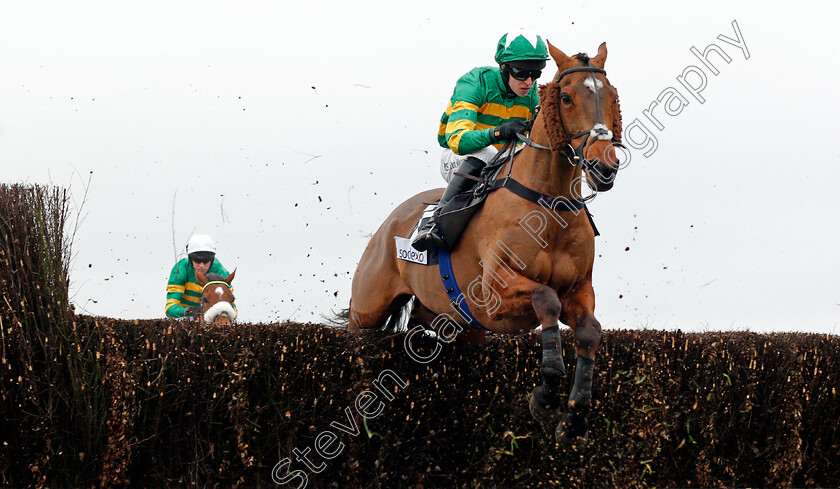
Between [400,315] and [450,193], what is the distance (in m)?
1.51

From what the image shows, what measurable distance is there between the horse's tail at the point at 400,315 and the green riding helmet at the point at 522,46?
7.38 ft

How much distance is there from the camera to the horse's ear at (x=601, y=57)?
18.0 feet

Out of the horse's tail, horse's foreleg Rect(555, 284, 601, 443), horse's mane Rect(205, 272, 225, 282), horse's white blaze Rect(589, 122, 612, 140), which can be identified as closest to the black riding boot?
the horse's tail

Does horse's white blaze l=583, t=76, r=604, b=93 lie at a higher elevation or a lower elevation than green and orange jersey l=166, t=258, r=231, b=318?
higher

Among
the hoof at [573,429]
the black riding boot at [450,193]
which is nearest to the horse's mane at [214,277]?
the black riding boot at [450,193]

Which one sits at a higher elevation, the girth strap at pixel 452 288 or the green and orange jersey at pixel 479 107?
the green and orange jersey at pixel 479 107

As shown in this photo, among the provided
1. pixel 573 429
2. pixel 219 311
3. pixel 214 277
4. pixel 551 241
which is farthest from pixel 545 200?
pixel 214 277

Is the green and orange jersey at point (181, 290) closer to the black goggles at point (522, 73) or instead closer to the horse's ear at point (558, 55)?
the black goggles at point (522, 73)

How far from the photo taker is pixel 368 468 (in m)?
6.85

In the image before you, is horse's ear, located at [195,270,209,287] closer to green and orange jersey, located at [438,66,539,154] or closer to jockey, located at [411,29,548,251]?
jockey, located at [411,29,548,251]

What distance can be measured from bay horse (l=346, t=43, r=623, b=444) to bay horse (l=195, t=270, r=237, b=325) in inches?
105

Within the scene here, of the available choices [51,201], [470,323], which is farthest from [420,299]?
[51,201]

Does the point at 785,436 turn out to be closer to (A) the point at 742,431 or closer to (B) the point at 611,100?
(A) the point at 742,431

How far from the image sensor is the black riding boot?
6566 millimetres
